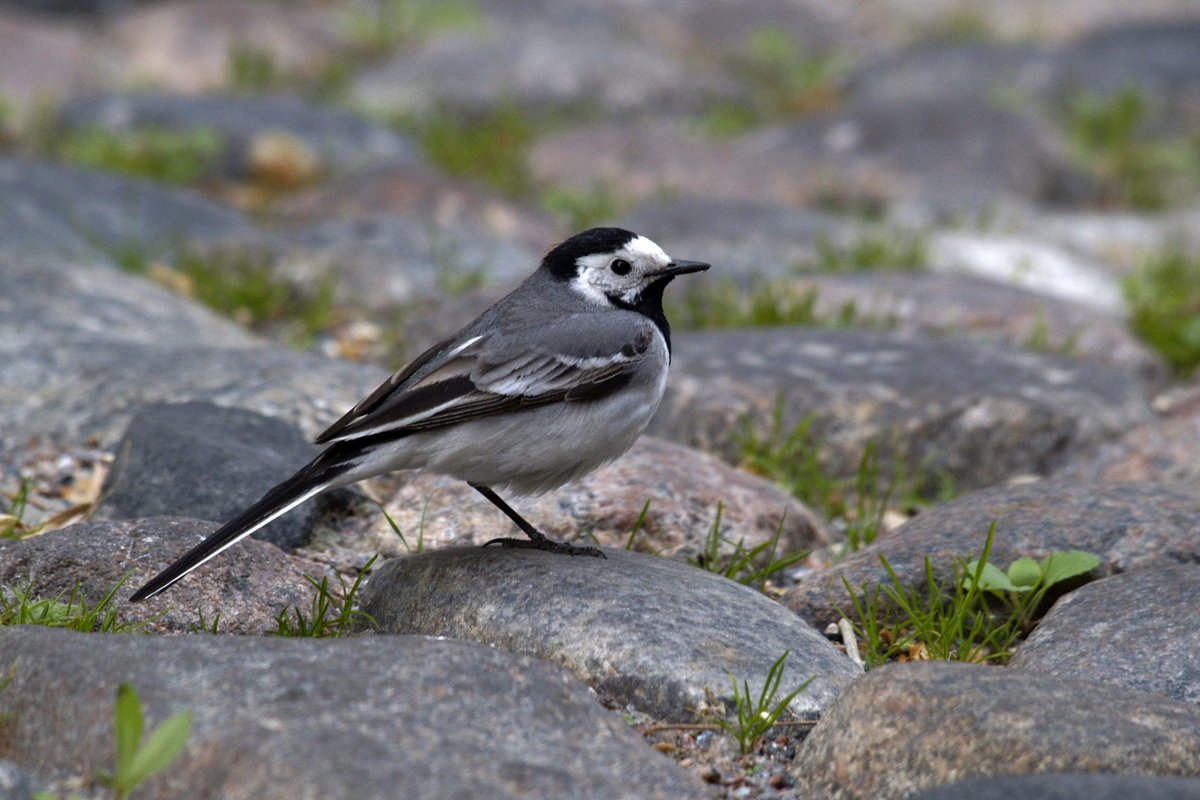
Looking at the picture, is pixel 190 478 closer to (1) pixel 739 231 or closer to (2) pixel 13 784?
(2) pixel 13 784

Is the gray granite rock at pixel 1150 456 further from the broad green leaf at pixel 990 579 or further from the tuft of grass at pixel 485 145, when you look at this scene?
the tuft of grass at pixel 485 145

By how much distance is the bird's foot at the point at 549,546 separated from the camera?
4.00 m

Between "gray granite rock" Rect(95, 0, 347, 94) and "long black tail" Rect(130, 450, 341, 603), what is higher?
"gray granite rock" Rect(95, 0, 347, 94)

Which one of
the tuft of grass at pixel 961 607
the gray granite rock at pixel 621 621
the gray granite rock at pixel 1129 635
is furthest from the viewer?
the tuft of grass at pixel 961 607

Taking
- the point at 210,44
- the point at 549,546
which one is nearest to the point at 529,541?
the point at 549,546

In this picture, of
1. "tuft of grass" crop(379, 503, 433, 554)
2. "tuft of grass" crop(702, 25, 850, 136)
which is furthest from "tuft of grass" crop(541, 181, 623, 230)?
"tuft of grass" crop(379, 503, 433, 554)

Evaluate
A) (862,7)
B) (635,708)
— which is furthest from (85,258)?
(862,7)

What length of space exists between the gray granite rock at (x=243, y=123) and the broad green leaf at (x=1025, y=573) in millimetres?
5995

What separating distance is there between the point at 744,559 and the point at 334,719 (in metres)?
A: 1.76

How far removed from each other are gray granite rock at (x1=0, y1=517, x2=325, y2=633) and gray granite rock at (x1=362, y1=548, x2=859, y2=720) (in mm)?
273

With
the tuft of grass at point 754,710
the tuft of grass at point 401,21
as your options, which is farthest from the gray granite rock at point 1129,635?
the tuft of grass at point 401,21

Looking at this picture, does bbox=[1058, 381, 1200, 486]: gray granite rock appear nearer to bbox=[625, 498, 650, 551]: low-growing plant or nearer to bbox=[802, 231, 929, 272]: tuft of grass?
bbox=[625, 498, 650, 551]: low-growing plant

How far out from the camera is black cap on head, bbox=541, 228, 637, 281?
445 centimetres

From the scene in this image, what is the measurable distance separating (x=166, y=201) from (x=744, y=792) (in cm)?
584
